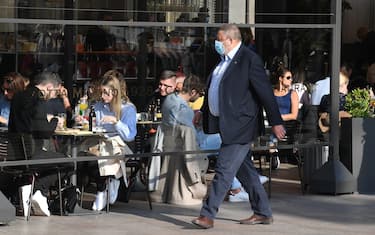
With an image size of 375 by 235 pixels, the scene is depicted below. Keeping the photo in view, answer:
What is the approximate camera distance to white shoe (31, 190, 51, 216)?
32.4 feet

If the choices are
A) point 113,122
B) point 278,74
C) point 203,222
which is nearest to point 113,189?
point 113,122

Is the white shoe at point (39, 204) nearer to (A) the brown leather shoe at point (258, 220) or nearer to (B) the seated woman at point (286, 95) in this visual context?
(A) the brown leather shoe at point (258, 220)

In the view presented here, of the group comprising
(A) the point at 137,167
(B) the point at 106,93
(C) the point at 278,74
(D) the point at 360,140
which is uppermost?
(C) the point at 278,74

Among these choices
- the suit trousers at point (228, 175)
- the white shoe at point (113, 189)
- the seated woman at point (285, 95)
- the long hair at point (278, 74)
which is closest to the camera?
the suit trousers at point (228, 175)

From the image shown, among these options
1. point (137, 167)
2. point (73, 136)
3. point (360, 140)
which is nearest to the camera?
point (73, 136)

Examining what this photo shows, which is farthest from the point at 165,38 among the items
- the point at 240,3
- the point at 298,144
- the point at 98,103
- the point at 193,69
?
the point at 240,3

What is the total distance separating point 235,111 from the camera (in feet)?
29.9

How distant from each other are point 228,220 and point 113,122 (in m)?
1.67

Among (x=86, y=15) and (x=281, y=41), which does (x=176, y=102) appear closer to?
(x=281, y=41)

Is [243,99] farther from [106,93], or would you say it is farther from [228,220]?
[106,93]

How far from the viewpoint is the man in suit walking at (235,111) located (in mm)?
9078

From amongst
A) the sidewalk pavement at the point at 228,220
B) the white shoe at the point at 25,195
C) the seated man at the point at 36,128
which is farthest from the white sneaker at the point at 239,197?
the white shoe at the point at 25,195

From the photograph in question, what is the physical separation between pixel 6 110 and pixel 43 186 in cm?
98

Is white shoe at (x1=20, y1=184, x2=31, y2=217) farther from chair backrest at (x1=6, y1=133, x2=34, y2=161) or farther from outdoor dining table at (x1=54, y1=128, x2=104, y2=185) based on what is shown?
outdoor dining table at (x1=54, y1=128, x2=104, y2=185)
